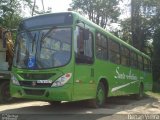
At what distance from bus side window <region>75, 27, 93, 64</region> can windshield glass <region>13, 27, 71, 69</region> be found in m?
0.40

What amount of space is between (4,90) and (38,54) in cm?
402

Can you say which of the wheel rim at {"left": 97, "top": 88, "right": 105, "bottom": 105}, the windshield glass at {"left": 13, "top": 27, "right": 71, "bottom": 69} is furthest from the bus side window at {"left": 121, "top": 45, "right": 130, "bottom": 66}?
the windshield glass at {"left": 13, "top": 27, "right": 71, "bottom": 69}

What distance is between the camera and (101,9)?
49344 millimetres

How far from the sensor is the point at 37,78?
443 inches

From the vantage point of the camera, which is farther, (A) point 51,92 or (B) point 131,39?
(B) point 131,39

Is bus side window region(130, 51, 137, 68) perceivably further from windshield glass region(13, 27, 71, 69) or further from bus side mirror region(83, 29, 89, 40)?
windshield glass region(13, 27, 71, 69)

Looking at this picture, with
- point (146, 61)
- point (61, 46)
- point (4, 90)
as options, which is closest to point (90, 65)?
point (61, 46)

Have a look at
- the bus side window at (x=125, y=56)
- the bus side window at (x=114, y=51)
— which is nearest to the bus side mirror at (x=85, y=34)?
the bus side window at (x=114, y=51)

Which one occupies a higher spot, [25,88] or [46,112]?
[25,88]

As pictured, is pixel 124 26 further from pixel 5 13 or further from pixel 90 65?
pixel 90 65

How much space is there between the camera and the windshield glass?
11188 mm

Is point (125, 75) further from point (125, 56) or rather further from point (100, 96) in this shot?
point (100, 96)

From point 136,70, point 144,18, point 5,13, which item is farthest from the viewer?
point 144,18

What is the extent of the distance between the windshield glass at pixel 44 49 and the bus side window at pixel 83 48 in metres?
0.40
